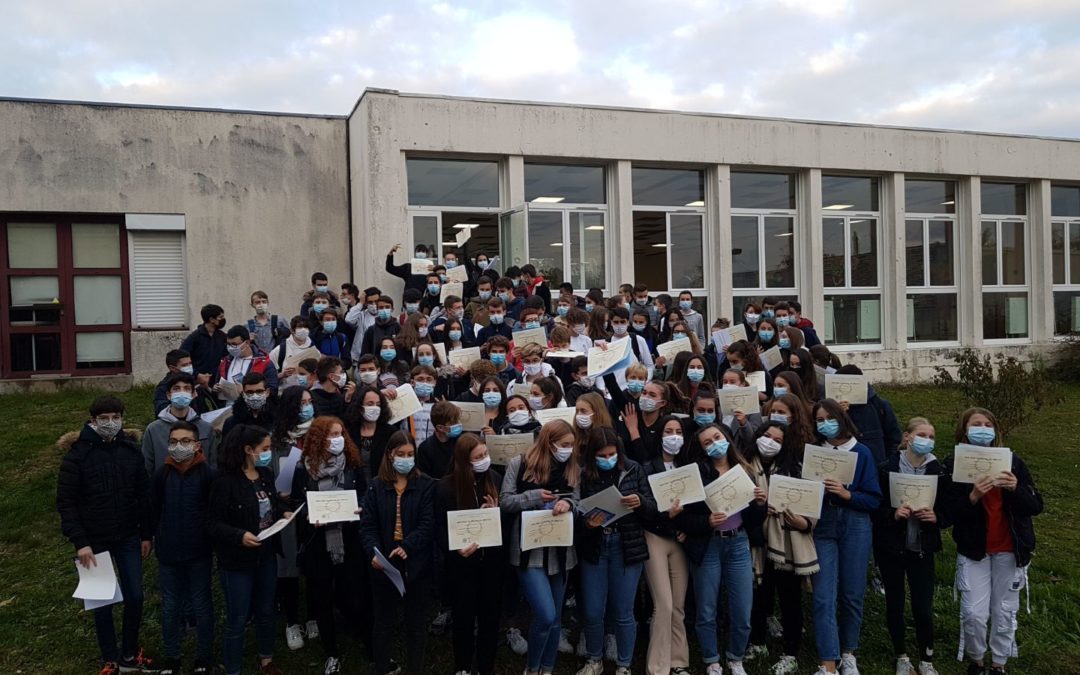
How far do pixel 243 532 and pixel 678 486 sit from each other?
3.04 meters

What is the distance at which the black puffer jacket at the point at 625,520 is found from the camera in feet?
17.7

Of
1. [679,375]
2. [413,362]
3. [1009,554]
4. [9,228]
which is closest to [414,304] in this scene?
[413,362]

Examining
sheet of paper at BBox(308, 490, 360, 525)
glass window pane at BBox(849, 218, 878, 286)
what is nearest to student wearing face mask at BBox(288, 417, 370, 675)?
sheet of paper at BBox(308, 490, 360, 525)

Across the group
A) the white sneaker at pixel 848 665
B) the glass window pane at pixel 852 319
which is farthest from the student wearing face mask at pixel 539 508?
the glass window pane at pixel 852 319

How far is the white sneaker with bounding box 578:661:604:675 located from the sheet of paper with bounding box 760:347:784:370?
3.72 metres

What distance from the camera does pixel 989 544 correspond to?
5.37m

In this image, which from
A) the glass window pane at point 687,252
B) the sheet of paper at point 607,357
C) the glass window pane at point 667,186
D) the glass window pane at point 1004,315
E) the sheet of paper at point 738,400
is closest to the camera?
the sheet of paper at point 738,400

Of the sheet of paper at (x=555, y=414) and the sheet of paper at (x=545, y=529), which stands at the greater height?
the sheet of paper at (x=555, y=414)

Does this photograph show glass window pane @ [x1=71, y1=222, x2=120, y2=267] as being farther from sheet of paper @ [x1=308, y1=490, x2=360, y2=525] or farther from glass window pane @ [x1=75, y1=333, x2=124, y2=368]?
sheet of paper @ [x1=308, y1=490, x2=360, y2=525]

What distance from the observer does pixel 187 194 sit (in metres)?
14.8

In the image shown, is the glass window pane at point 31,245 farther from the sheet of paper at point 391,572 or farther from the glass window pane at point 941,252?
the glass window pane at point 941,252

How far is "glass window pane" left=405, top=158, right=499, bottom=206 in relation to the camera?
15.2 m

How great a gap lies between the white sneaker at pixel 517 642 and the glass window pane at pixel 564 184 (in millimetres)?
11102

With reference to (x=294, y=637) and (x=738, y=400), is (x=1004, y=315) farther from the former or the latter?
(x=294, y=637)
